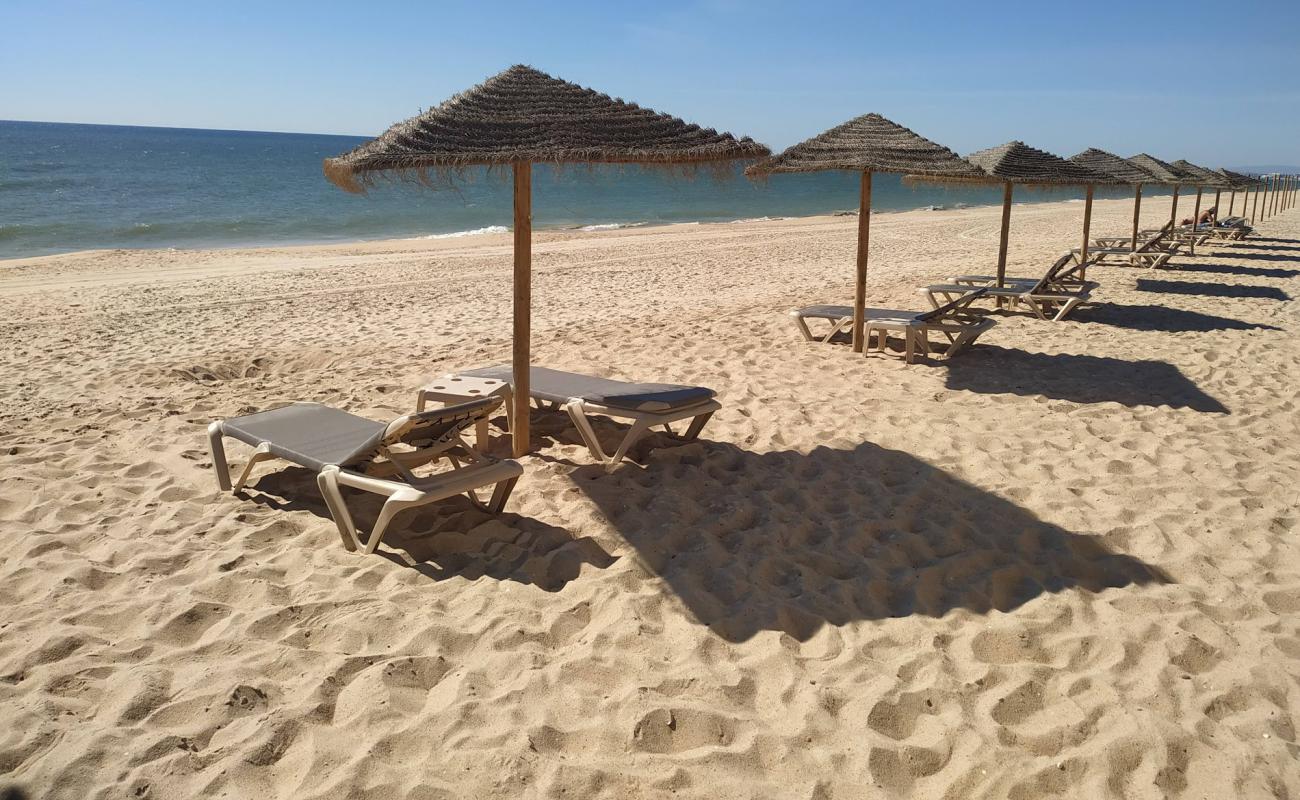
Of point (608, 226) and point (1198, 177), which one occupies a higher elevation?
point (1198, 177)

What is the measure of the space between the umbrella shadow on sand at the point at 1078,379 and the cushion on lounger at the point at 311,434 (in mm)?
4080

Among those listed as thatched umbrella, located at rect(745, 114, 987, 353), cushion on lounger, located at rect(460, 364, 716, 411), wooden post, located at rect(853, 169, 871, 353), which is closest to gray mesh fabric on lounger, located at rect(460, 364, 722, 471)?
cushion on lounger, located at rect(460, 364, 716, 411)

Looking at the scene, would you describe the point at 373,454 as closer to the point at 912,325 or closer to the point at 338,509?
the point at 338,509

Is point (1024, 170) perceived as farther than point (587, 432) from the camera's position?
Yes

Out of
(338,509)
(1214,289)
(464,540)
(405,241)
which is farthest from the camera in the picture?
(405,241)

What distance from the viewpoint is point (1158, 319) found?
8617 millimetres

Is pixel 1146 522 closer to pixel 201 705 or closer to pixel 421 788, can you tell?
pixel 421 788

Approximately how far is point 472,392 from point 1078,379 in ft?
14.4

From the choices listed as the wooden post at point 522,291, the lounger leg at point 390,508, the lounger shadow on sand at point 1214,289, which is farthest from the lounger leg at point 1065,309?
the lounger leg at point 390,508

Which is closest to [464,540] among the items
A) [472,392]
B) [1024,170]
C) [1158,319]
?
[472,392]

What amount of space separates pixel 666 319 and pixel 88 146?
78.2 meters

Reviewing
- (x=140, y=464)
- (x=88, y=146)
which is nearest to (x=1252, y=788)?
(x=140, y=464)

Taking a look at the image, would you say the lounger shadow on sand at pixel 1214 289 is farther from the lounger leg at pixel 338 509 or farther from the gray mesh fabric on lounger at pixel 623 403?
the lounger leg at pixel 338 509

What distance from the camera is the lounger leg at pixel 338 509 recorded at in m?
3.50
